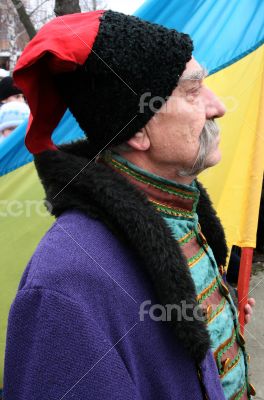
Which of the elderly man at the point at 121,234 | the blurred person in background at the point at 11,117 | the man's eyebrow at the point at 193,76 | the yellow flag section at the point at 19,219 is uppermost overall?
the man's eyebrow at the point at 193,76

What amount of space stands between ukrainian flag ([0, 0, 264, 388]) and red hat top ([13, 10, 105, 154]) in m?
0.98

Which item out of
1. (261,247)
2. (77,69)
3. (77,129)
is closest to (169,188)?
(77,69)

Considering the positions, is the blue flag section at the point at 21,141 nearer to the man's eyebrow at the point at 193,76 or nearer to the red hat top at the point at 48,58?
the red hat top at the point at 48,58

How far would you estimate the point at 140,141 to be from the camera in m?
1.46

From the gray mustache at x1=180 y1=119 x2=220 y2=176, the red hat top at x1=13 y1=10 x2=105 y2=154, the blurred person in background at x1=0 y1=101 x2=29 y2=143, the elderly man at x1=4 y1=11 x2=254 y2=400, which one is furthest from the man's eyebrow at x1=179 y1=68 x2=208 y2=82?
the blurred person in background at x1=0 y1=101 x2=29 y2=143

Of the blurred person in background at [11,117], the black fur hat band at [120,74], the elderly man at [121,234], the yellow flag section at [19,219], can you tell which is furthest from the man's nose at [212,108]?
the blurred person in background at [11,117]

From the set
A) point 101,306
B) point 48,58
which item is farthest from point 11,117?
point 101,306

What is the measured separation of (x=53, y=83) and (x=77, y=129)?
1.03 m

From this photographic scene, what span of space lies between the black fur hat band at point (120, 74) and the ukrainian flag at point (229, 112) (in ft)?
3.42

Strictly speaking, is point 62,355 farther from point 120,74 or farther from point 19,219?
point 19,219

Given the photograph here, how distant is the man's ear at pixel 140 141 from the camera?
145cm

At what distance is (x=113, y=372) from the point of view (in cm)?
114

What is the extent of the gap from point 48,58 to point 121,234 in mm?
546

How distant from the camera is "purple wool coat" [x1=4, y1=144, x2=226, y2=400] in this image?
3.68 feet
